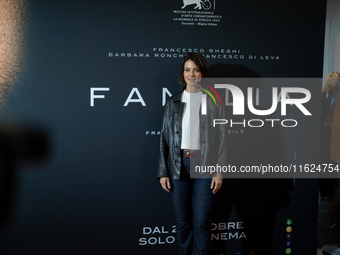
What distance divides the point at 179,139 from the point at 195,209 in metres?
0.50

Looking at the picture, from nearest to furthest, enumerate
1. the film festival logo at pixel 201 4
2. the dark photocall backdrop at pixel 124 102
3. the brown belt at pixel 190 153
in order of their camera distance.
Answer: the brown belt at pixel 190 153
the dark photocall backdrop at pixel 124 102
the film festival logo at pixel 201 4

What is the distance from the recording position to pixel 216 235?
262cm

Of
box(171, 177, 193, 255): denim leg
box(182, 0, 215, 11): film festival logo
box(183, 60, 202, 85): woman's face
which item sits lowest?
box(171, 177, 193, 255): denim leg

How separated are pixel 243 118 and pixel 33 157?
68.1 inches

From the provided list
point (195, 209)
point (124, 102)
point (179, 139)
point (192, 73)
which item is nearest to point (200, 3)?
point (192, 73)

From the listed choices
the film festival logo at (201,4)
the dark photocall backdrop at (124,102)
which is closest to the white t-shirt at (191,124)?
the dark photocall backdrop at (124,102)

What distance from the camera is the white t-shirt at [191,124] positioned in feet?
6.73

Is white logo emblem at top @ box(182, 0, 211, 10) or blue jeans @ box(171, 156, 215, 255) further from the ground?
white logo emblem at top @ box(182, 0, 211, 10)

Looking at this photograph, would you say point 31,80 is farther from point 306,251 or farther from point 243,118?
point 306,251

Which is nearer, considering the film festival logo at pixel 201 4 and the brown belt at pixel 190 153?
the brown belt at pixel 190 153

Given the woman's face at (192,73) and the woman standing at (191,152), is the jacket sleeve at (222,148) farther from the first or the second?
the woman's face at (192,73)

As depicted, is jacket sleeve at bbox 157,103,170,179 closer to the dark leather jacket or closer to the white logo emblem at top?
the dark leather jacket

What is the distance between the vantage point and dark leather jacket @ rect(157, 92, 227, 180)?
2062 millimetres

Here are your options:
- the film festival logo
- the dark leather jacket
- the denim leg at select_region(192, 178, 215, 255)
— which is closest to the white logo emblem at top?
the film festival logo
